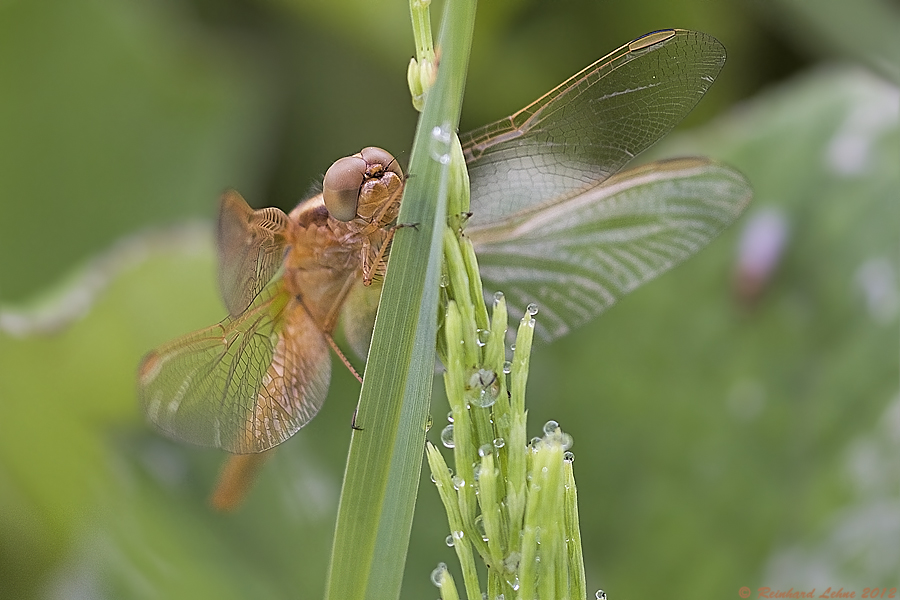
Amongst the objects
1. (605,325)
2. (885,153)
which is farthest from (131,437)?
(885,153)

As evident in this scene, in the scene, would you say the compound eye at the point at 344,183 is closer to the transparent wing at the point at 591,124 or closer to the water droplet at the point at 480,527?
the transparent wing at the point at 591,124

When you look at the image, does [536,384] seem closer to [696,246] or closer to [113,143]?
[696,246]

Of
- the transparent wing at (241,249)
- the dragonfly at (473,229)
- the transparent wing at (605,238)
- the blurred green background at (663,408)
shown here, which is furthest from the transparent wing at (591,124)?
the blurred green background at (663,408)

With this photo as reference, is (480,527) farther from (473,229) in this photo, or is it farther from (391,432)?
(473,229)

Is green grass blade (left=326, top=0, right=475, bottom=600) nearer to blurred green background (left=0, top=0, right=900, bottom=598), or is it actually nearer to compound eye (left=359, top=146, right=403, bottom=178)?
compound eye (left=359, top=146, right=403, bottom=178)

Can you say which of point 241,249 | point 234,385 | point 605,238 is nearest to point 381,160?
point 241,249

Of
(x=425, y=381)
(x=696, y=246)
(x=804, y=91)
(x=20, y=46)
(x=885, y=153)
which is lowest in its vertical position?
(x=425, y=381)
